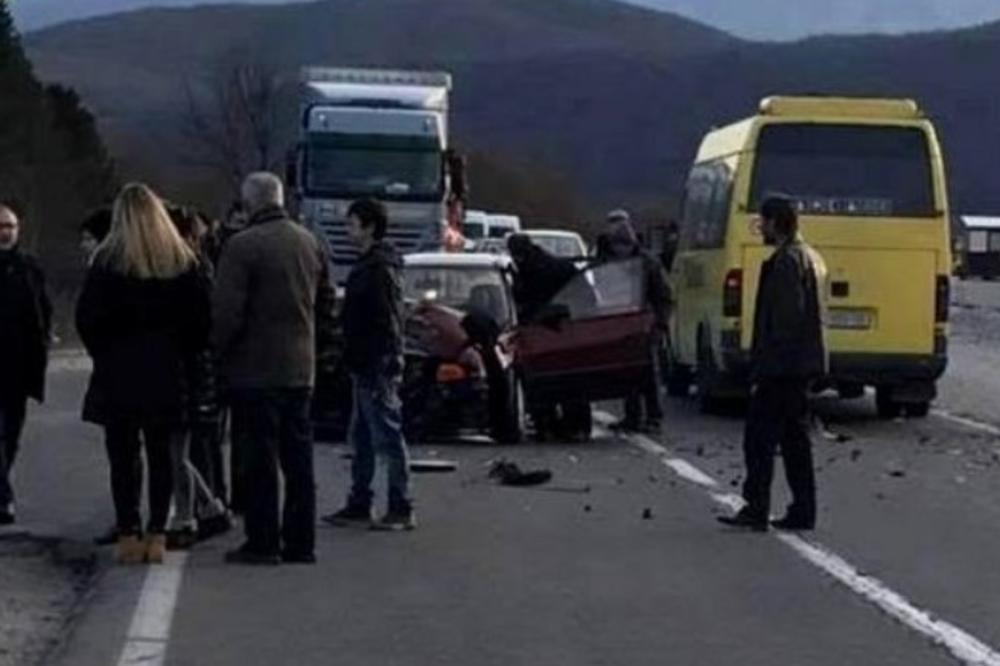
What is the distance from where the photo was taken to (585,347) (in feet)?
77.6

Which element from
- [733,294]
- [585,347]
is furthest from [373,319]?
[733,294]

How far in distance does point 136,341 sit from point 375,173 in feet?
101

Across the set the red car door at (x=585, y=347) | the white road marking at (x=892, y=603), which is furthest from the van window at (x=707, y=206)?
the white road marking at (x=892, y=603)

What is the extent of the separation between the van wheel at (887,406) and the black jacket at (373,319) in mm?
A: 12187

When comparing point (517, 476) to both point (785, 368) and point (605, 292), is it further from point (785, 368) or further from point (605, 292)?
point (605, 292)

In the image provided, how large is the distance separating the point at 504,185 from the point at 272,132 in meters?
9.64

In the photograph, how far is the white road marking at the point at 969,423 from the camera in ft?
87.2

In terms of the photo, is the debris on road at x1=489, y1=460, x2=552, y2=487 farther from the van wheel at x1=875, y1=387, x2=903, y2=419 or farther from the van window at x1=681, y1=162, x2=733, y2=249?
the van wheel at x1=875, y1=387, x2=903, y2=419

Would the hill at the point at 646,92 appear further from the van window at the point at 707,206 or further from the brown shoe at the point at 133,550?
the brown shoe at the point at 133,550

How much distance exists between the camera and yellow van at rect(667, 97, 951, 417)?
26.8 metres

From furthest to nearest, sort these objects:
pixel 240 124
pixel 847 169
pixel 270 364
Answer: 1. pixel 240 124
2. pixel 847 169
3. pixel 270 364

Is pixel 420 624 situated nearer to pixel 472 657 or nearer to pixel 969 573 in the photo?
pixel 472 657

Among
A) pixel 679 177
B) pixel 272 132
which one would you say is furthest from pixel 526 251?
pixel 679 177

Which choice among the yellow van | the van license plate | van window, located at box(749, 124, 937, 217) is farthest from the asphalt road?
van window, located at box(749, 124, 937, 217)
